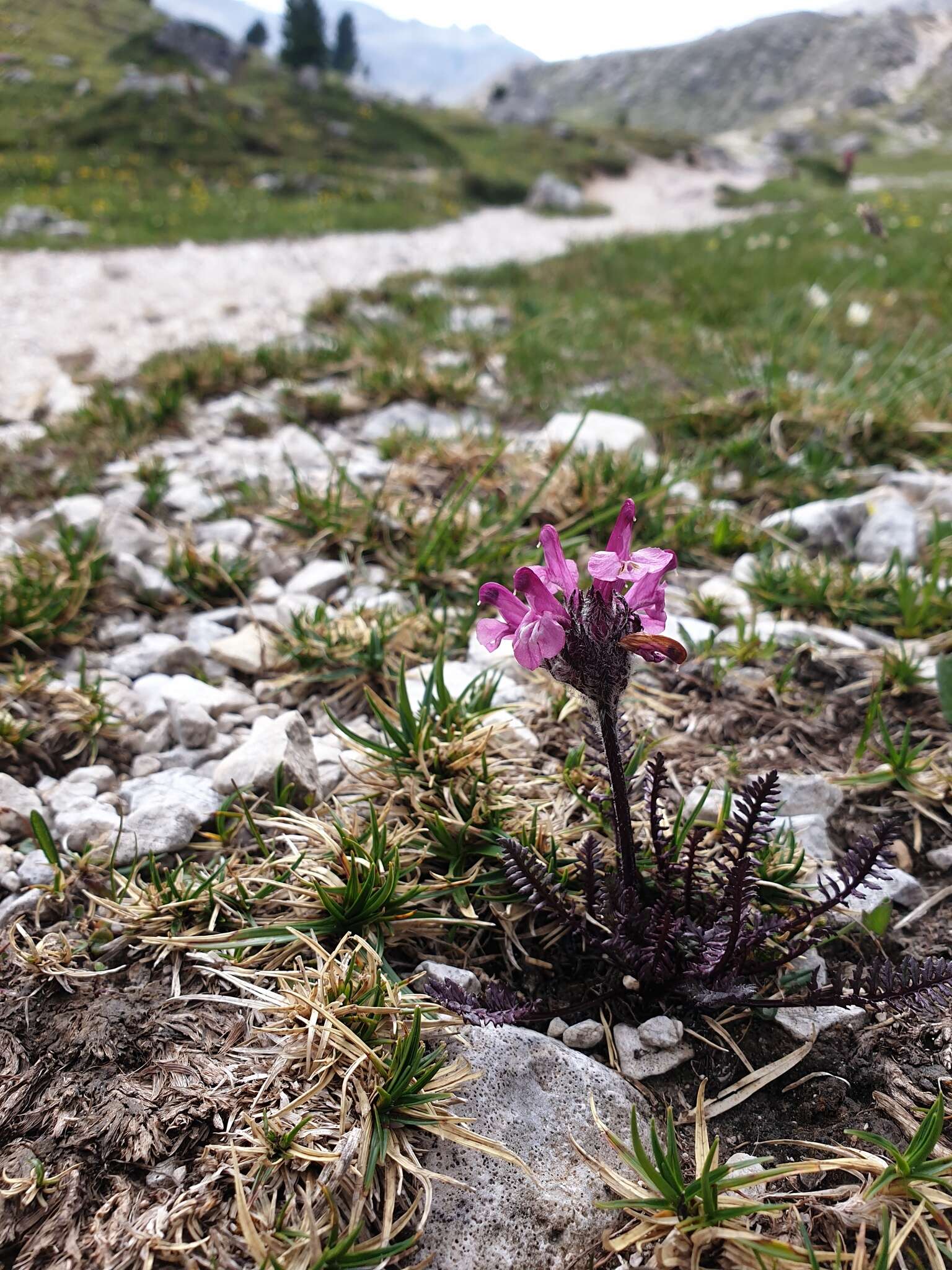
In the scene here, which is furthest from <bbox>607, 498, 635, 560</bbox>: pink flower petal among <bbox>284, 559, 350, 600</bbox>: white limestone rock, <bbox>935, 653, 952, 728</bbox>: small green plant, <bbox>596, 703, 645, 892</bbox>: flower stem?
<bbox>284, 559, 350, 600</bbox>: white limestone rock

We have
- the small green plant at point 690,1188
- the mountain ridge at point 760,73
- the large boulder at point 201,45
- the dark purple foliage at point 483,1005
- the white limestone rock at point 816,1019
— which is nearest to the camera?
the small green plant at point 690,1188

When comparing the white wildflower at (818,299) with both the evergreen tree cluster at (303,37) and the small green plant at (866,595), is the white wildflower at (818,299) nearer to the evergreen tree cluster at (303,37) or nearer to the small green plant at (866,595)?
the small green plant at (866,595)

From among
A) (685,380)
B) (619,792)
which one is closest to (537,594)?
(619,792)

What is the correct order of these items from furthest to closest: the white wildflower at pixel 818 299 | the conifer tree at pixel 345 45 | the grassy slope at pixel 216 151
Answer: the conifer tree at pixel 345 45 < the grassy slope at pixel 216 151 < the white wildflower at pixel 818 299

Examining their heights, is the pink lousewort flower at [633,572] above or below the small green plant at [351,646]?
above

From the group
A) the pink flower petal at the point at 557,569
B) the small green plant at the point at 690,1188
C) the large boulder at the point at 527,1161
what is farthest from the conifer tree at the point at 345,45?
the small green plant at the point at 690,1188

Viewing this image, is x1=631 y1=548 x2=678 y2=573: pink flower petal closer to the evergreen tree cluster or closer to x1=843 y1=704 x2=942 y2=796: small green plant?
x1=843 y1=704 x2=942 y2=796: small green plant

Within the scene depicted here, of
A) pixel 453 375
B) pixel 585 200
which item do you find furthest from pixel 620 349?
pixel 585 200
